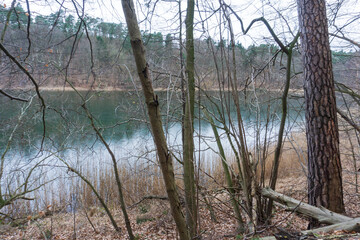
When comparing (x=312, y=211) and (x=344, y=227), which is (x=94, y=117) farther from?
(x=344, y=227)

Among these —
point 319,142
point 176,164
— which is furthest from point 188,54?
point 176,164

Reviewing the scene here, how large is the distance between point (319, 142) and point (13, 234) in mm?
6236

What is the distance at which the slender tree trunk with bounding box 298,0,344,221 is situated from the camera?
11.5 ft

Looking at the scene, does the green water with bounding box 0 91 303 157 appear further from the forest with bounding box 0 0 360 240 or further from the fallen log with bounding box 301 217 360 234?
the fallen log with bounding box 301 217 360 234

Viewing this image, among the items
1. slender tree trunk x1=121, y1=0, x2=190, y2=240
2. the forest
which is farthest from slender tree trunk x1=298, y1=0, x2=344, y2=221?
slender tree trunk x1=121, y1=0, x2=190, y2=240

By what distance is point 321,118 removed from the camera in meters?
3.52

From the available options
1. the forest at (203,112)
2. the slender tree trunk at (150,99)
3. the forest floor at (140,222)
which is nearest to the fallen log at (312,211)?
the forest at (203,112)

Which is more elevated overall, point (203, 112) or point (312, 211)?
point (203, 112)

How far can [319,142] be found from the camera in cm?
354

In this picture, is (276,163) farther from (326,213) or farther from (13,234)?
(13,234)

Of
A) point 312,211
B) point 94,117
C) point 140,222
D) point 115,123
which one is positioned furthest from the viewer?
point 115,123

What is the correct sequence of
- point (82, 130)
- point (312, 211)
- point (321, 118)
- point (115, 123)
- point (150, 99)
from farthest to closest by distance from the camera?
1. point (115, 123)
2. point (82, 130)
3. point (321, 118)
4. point (312, 211)
5. point (150, 99)

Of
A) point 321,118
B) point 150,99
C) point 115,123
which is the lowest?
point 115,123

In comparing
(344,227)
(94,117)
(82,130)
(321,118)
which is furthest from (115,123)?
(344,227)
